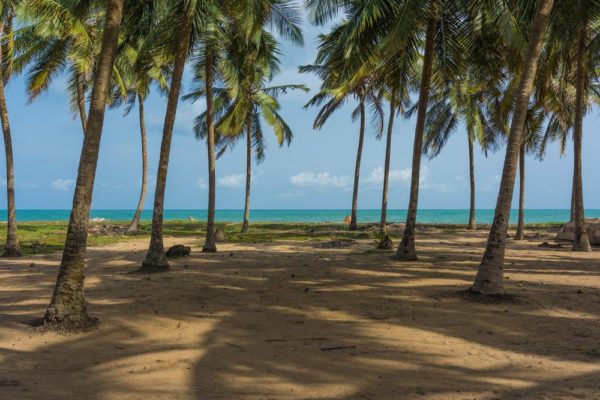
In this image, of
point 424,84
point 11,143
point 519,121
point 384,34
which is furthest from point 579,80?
point 11,143

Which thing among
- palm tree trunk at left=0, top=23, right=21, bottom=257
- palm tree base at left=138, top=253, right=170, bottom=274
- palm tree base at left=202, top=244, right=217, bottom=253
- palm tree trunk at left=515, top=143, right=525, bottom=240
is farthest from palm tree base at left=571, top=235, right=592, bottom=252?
palm tree trunk at left=0, top=23, right=21, bottom=257

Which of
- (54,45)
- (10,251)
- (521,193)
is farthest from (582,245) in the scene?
(54,45)

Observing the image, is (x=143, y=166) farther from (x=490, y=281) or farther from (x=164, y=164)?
(x=490, y=281)

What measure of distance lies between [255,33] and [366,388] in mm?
9736

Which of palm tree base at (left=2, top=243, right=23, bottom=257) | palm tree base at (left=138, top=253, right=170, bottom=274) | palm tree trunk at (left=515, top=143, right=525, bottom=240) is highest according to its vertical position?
palm tree trunk at (left=515, top=143, right=525, bottom=240)

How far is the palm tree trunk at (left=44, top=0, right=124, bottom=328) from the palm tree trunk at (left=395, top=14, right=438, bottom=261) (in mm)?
7599

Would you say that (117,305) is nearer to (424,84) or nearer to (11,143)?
(424,84)

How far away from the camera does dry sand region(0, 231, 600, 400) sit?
14.0ft

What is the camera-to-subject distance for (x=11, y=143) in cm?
1454

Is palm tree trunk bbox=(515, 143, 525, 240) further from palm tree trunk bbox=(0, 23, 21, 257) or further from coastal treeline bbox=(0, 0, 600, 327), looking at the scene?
palm tree trunk bbox=(0, 23, 21, 257)

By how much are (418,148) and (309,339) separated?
24.8ft

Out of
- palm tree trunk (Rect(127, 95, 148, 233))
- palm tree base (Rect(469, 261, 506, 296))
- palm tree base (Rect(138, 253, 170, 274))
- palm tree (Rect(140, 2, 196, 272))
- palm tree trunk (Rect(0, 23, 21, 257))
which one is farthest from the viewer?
palm tree trunk (Rect(127, 95, 148, 233))

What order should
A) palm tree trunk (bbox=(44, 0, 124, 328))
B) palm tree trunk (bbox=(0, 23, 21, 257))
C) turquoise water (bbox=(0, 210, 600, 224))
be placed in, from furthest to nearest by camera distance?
turquoise water (bbox=(0, 210, 600, 224)), palm tree trunk (bbox=(0, 23, 21, 257)), palm tree trunk (bbox=(44, 0, 124, 328))

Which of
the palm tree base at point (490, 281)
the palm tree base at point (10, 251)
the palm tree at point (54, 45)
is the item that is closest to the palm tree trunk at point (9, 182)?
the palm tree base at point (10, 251)
